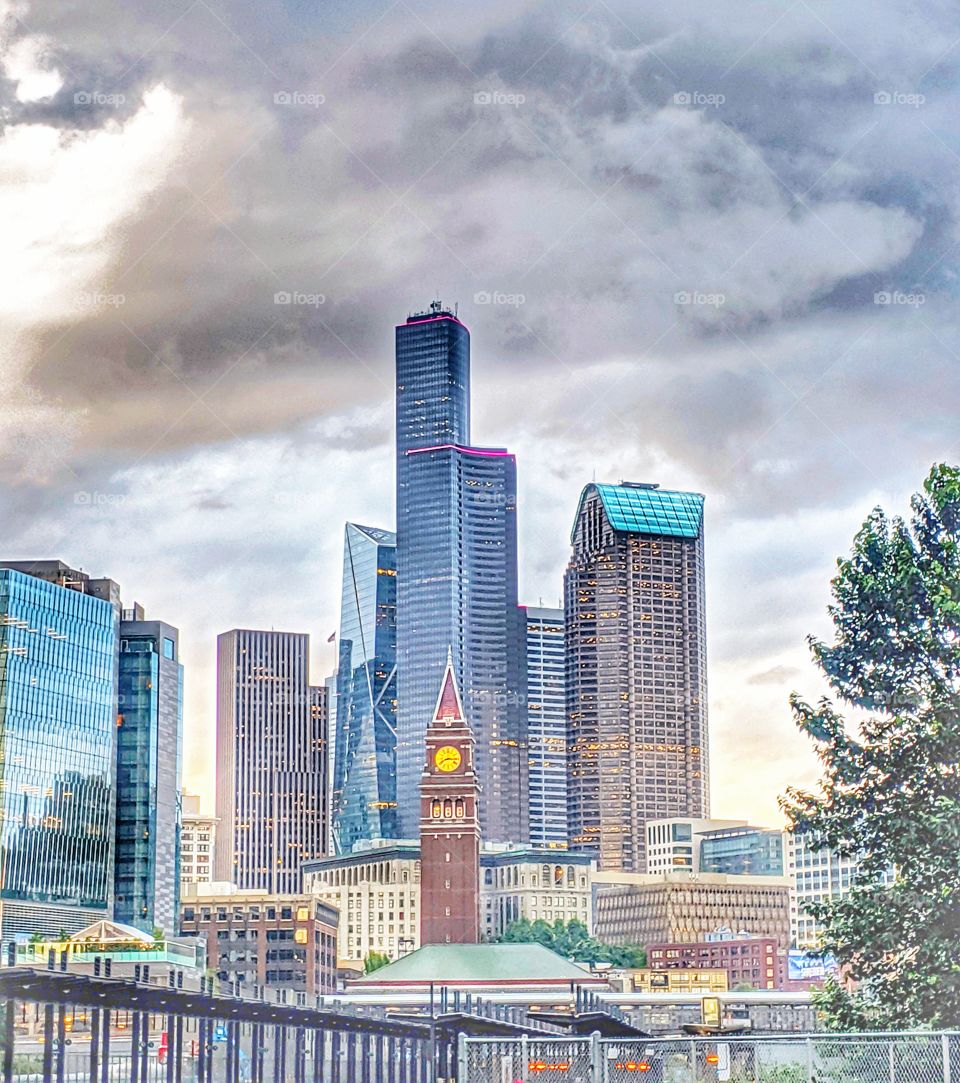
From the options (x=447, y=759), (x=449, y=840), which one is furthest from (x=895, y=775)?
(x=447, y=759)

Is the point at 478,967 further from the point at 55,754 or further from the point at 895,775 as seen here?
the point at 895,775

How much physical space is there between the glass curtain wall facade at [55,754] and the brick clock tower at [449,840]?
2710cm

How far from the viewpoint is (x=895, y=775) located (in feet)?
92.3

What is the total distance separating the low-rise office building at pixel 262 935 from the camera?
147 m

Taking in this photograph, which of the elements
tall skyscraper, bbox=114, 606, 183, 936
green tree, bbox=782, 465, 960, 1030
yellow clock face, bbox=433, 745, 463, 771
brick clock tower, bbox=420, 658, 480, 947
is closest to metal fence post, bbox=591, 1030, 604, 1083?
green tree, bbox=782, 465, 960, 1030

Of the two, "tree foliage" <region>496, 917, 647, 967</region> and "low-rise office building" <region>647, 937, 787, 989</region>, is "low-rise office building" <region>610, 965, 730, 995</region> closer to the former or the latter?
"low-rise office building" <region>647, 937, 787, 989</region>

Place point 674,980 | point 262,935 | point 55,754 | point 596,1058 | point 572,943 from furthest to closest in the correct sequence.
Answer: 1. point 674,980
2. point 572,943
3. point 262,935
4. point 55,754
5. point 596,1058

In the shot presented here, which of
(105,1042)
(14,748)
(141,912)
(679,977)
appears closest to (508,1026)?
(105,1042)

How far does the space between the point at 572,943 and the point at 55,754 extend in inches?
2772

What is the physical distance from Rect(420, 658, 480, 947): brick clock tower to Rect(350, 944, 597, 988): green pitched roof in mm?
14013

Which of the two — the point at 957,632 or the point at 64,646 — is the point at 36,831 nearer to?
the point at 64,646

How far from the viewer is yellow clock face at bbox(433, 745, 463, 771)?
158125 millimetres

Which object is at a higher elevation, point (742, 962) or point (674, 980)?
point (742, 962)

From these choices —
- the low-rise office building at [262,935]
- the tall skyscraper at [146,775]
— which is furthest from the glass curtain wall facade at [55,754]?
the low-rise office building at [262,935]
